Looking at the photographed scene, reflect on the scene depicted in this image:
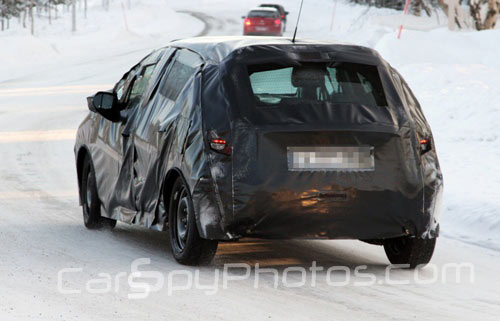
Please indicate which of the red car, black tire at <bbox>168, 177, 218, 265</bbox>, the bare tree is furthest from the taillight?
the red car

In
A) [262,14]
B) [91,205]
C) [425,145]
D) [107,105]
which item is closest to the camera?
[425,145]

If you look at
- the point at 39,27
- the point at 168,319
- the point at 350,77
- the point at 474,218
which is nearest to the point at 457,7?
the point at 474,218

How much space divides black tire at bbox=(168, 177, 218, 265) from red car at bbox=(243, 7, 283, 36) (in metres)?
45.3

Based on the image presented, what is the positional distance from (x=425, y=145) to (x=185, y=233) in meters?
1.68

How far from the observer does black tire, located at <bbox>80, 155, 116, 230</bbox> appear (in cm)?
928

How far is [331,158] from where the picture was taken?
22.7ft

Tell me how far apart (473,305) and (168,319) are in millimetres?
1817

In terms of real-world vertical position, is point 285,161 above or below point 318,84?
below

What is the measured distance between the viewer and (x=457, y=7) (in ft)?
102

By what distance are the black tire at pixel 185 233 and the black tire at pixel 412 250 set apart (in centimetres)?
130

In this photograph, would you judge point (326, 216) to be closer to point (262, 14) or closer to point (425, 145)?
point (425, 145)

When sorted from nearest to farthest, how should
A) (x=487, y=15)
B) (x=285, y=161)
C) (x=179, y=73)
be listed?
(x=285, y=161) → (x=179, y=73) → (x=487, y=15)

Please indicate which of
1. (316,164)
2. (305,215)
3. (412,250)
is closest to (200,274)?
(305,215)

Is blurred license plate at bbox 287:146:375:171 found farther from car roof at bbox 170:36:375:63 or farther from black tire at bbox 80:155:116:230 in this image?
black tire at bbox 80:155:116:230
